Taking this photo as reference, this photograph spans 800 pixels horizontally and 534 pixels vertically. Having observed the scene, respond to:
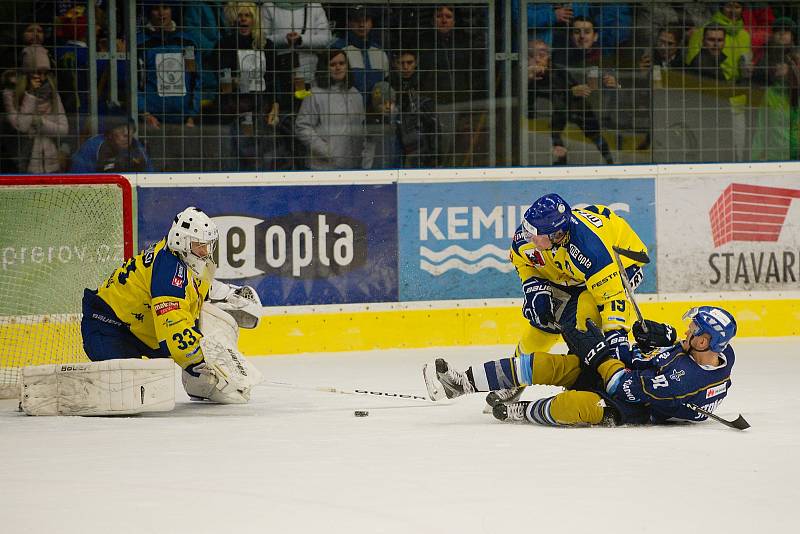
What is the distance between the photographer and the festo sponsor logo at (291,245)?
28.3 feet

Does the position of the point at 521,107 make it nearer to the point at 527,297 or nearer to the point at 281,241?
the point at 281,241

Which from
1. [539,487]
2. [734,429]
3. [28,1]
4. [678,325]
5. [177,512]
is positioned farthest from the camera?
[678,325]

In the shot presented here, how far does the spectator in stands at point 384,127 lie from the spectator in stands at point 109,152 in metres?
1.48

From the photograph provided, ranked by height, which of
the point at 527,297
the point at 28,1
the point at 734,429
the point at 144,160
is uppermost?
the point at 28,1

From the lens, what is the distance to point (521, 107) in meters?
9.26

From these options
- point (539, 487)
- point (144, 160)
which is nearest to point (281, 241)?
point (144, 160)

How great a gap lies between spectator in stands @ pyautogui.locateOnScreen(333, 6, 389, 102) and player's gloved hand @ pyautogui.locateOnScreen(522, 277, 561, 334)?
279 centimetres

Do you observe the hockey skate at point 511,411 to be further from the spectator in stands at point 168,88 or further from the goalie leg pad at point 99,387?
the spectator in stands at point 168,88

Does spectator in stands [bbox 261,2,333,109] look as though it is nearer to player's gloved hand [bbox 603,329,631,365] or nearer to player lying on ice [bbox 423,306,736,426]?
player lying on ice [bbox 423,306,736,426]

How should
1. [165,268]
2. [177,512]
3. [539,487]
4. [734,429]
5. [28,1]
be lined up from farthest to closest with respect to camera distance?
1. [28,1]
2. [165,268]
3. [734,429]
4. [539,487]
5. [177,512]

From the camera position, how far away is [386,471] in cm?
502

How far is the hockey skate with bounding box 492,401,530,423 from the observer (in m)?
6.08

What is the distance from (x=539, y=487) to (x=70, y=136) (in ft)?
16.0

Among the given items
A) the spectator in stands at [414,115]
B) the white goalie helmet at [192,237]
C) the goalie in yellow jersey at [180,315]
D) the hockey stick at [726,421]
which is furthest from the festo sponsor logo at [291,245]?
the hockey stick at [726,421]
